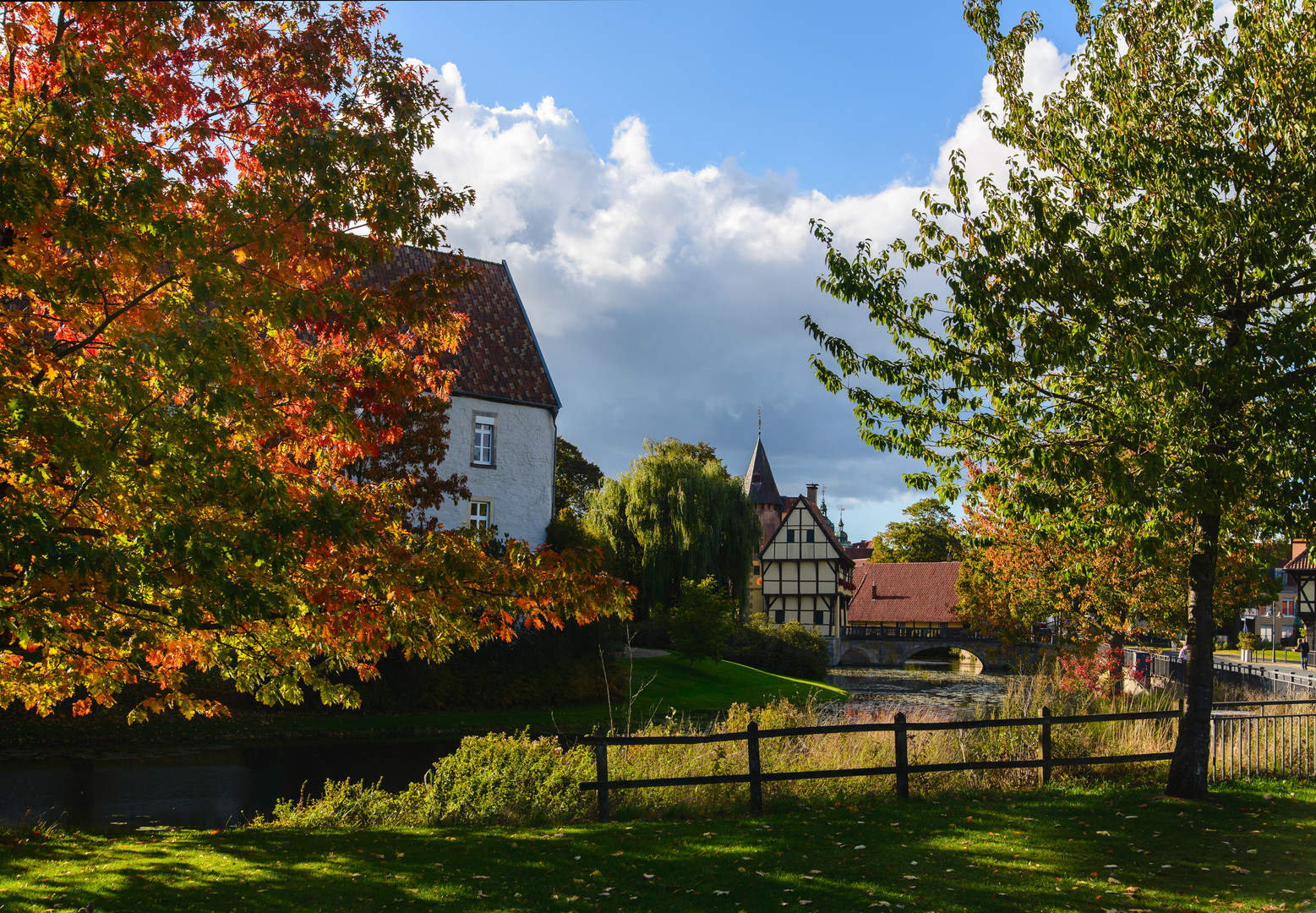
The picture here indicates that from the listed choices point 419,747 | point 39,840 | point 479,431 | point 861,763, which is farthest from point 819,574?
point 39,840

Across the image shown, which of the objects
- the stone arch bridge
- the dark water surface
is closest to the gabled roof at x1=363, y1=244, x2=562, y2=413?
the dark water surface

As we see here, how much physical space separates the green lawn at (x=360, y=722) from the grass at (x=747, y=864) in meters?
6.85

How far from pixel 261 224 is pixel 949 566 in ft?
193

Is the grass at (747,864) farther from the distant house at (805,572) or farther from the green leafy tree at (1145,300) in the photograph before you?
the distant house at (805,572)

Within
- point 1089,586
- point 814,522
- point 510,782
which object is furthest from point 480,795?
point 814,522

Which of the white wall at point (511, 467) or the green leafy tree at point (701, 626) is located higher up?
the white wall at point (511, 467)

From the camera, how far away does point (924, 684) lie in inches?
1618

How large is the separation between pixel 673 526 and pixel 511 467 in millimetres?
11395

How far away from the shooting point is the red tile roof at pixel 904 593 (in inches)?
2313

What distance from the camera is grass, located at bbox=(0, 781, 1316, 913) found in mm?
7027

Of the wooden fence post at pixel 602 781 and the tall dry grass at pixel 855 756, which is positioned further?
the tall dry grass at pixel 855 756

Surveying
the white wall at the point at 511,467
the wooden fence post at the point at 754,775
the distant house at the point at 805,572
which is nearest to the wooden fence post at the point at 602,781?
the wooden fence post at the point at 754,775

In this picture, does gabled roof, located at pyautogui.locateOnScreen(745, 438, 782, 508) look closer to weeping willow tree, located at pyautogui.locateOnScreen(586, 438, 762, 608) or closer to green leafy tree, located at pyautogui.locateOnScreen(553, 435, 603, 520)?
green leafy tree, located at pyautogui.locateOnScreen(553, 435, 603, 520)

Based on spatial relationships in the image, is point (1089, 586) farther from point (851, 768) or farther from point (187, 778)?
point (187, 778)
